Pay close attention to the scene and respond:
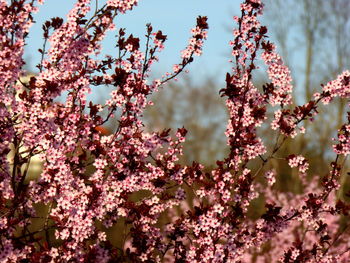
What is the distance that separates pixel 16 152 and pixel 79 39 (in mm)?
1361

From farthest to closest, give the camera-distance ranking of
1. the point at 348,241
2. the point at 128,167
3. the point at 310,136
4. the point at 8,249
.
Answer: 1. the point at 310,136
2. the point at 348,241
3. the point at 128,167
4. the point at 8,249

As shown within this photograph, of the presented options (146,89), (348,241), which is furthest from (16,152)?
(348,241)

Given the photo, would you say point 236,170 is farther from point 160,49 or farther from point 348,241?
point 348,241

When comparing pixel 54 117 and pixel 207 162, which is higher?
pixel 207 162

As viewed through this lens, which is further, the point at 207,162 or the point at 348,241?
the point at 207,162

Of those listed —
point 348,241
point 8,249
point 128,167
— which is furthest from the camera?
point 348,241

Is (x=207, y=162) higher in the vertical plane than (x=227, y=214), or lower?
higher

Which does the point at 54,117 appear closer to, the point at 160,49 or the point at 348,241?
the point at 160,49

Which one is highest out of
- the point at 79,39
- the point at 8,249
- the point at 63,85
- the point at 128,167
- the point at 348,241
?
the point at 348,241

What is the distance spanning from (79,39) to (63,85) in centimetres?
50

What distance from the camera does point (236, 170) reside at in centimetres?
577

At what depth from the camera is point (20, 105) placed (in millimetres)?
5234

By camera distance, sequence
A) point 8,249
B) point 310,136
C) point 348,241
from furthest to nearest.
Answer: point 310,136, point 348,241, point 8,249

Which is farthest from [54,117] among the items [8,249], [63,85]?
[8,249]
